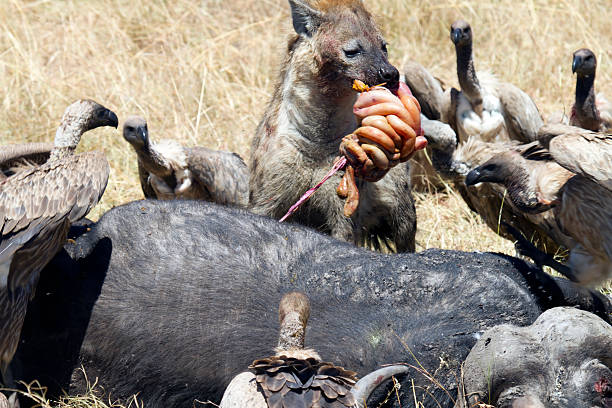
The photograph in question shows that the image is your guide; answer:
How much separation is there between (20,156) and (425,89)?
10.6ft

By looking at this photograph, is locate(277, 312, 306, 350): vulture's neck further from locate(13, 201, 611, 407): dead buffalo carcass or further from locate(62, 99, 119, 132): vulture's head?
locate(62, 99, 119, 132): vulture's head

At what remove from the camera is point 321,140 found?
15.9 feet

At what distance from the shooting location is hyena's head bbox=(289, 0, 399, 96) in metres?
4.39

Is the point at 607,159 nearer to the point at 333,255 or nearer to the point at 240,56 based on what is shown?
the point at 333,255

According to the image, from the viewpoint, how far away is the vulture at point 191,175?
18.9 ft

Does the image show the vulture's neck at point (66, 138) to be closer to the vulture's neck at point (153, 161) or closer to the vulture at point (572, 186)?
the vulture's neck at point (153, 161)

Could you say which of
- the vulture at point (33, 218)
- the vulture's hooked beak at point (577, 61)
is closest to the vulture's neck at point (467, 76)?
the vulture's hooked beak at point (577, 61)

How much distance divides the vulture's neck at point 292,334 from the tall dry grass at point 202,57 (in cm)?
332

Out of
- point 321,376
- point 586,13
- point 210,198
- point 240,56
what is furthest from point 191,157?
point 586,13

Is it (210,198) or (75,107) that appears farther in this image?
(210,198)

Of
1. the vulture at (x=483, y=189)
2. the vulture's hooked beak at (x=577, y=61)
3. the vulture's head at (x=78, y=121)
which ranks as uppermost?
the vulture's head at (x=78, y=121)

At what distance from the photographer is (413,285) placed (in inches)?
128

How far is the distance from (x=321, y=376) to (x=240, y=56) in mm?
5656

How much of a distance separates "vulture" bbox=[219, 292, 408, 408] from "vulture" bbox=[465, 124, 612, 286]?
1.53 meters
